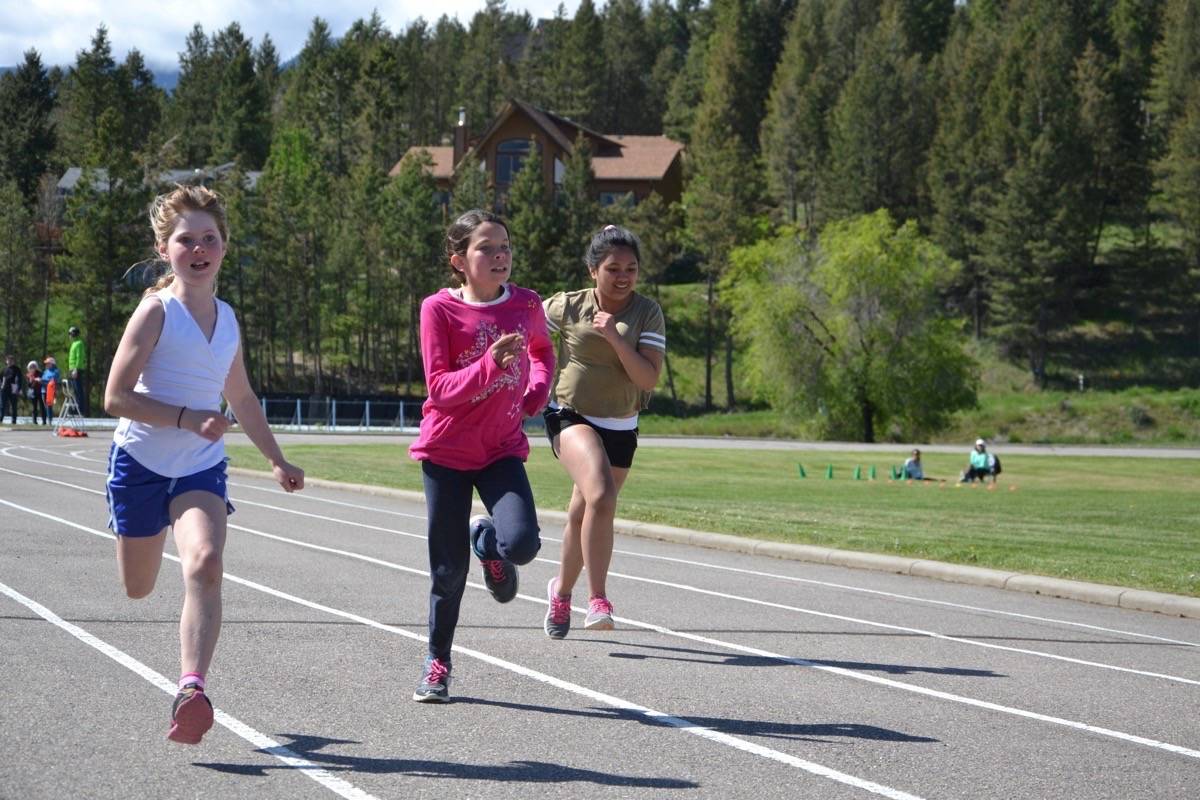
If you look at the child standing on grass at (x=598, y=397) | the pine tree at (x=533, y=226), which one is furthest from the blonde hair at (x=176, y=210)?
the pine tree at (x=533, y=226)

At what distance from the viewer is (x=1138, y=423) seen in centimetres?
7081

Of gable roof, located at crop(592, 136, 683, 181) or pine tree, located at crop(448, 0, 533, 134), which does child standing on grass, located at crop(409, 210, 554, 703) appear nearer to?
gable roof, located at crop(592, 136, 683, 181)

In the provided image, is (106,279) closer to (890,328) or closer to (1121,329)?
(890,328)

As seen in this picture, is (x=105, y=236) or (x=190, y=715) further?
(x=105, y=236)

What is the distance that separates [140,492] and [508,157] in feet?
288

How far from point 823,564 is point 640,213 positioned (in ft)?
233

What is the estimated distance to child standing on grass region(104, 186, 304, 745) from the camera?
212 inches

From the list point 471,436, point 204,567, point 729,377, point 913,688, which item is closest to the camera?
point 204,567

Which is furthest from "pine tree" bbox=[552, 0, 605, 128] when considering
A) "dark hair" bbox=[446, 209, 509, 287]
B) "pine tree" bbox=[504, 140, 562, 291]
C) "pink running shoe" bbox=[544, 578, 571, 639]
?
"dark hair" bbox=[446, 209, 509, 287]

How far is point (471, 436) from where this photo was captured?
6.58 meters

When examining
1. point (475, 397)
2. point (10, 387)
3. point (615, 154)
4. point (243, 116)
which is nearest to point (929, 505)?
point (475, 397)

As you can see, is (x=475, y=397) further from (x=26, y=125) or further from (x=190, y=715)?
(x=26, y=125)

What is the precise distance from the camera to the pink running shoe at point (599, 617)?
8.51 metres

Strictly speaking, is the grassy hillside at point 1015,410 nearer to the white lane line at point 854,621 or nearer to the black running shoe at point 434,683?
the white lane line at point 854,621
